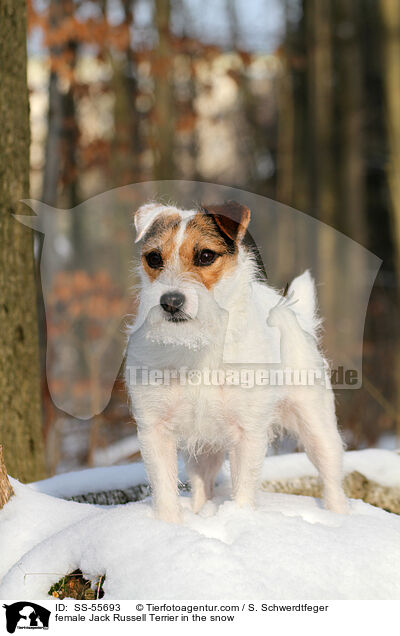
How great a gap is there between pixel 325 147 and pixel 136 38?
4.83 metres

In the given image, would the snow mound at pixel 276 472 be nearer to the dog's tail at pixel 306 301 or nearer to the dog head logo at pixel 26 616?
the dog's tail at pixel 306 301

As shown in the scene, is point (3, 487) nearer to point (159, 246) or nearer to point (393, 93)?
point (159, 246)

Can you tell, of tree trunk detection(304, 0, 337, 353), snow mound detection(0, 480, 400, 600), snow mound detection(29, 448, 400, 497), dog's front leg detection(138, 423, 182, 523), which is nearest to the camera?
snow mound detection(0, 480, 400, 600)

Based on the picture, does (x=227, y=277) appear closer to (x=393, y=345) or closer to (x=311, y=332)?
(x=311, y=332)

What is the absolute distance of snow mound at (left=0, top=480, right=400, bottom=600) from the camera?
2.77 metres

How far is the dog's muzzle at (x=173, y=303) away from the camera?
9.67 feet

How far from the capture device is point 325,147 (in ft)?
48.2

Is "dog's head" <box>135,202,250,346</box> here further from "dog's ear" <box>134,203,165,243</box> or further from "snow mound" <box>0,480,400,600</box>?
"snow mound" <box>0,480,400,600</box>

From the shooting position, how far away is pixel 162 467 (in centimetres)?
338

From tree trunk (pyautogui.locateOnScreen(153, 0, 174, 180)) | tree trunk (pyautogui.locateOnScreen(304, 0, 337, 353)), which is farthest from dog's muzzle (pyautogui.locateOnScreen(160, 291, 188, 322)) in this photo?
tree trunk (pyautogui.locateOnScreen(304, 0, 337, 353))

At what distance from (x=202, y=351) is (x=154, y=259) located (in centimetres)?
54

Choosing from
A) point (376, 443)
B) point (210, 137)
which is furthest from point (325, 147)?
point (210, 137)

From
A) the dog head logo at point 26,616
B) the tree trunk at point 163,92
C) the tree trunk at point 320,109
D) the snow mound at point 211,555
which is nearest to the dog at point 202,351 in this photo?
the snow mound at point 211,555

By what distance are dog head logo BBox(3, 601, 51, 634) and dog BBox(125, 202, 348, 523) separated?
73cm
